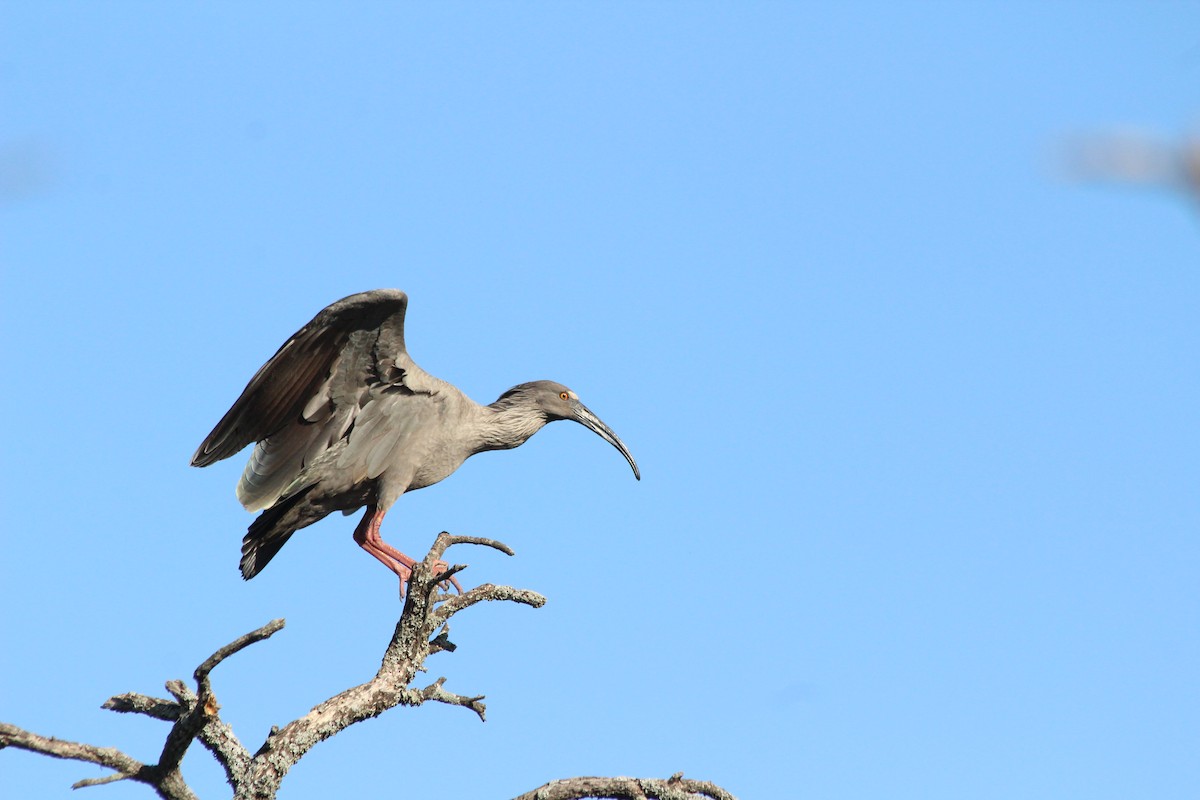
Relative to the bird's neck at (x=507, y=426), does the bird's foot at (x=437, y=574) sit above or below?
below

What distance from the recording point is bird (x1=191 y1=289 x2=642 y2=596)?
326 inches

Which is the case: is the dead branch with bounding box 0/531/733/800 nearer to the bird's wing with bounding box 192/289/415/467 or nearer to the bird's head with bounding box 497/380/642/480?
the bird's wing with bounding box 192/289/415/467

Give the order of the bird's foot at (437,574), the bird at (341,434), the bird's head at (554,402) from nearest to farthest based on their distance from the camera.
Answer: the bird's foot at (437,574) → the bird at (341,434) → the bird's head at (554,402)

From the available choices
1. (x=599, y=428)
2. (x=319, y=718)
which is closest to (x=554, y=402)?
(x=599, y=428)

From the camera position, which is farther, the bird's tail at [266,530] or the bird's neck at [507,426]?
the bird's neck at [507,426]

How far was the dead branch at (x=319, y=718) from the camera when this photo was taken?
5.14m

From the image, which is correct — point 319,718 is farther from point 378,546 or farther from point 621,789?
point 378,546

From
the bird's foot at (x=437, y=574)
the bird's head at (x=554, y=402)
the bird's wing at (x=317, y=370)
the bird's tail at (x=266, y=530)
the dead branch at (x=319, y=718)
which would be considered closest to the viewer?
the dead branch at (x=319, y=718)

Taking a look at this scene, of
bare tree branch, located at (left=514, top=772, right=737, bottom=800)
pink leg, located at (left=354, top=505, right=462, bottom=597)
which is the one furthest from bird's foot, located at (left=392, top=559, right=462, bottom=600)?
bare tree branch, located at (left=514, top=772, right=737, bottom=800)

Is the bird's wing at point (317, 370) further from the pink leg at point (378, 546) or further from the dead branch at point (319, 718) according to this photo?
the dead branch at point (319, 718)

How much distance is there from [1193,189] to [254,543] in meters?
8.54

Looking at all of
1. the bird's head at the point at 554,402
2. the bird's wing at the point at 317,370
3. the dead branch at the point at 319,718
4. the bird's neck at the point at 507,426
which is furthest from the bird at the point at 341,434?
the dead branch at the point at 319,718

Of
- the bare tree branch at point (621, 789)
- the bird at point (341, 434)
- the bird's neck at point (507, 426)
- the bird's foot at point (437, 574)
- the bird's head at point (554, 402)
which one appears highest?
the bird's head at point (554, 402)

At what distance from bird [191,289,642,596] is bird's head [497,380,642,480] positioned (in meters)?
0.80
